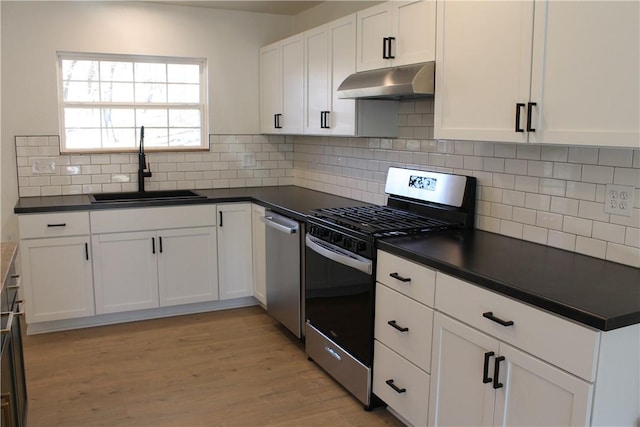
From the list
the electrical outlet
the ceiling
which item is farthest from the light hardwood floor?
the ceiling

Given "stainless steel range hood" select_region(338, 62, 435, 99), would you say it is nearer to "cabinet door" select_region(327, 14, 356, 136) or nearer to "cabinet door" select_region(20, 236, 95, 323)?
"cabinet door" select_region(327, 14, 356, 136)

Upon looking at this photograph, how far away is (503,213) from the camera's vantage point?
9.10 ft

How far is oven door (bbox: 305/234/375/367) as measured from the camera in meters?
2.76

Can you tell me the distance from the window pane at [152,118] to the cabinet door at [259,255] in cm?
115

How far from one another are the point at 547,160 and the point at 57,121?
3498 millimetres

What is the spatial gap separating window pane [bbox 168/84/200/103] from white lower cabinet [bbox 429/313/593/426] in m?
3.22

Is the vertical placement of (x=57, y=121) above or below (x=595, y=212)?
above

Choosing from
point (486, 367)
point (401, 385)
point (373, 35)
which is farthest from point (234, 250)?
point (486, 367)

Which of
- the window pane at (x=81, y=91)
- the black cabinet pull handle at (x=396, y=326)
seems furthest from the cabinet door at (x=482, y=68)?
the window pane at (x=81, y=91)

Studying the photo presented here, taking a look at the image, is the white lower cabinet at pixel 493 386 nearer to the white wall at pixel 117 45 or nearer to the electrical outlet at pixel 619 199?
the electrical outlet at pixel 619 199

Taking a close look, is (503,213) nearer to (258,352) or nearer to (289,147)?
(258,352)

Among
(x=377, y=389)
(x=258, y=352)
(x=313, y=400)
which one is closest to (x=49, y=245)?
(x=258, y=352)

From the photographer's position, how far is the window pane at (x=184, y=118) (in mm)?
4699

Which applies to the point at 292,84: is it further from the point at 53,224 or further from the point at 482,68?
the point at 482,68
